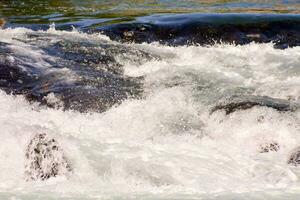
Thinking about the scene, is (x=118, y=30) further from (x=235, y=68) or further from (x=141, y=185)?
(x=141, y=185)

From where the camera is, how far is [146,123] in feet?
24.1

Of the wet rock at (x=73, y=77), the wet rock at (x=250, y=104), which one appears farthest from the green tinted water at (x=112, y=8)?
the wet rock at (x=250, y=104)

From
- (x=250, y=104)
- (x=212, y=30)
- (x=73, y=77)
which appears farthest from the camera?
(x=212, y=30)

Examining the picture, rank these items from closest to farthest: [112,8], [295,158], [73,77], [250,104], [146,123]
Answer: [295,158]
[146,123]
[250,104]
[73,77]
[112,8]

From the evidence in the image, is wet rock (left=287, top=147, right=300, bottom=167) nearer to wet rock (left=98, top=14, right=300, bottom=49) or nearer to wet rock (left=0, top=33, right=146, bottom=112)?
A: wet rock (left=0, top=33, right=146, bottom=112)

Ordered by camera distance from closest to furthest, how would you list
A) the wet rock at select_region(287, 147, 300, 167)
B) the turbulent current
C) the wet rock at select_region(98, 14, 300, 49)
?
the turbulent current
the wet rock at select_region(287, 147, 300, 167)
the wet rock at select_region(98, 14, 300, 49)

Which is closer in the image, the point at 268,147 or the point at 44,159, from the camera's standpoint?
the point at 44,159

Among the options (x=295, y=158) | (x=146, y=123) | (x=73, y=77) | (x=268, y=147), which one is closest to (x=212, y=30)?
(x=73, y=77)

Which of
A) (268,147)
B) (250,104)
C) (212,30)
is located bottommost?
(268,147)

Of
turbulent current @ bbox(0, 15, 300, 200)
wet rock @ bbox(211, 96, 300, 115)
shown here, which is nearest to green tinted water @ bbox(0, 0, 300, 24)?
turbulent current @ bbox(0, 15, 300, 200)

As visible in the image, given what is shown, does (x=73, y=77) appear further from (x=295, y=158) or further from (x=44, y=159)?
(x=295, y=158)

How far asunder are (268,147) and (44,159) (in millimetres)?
2593

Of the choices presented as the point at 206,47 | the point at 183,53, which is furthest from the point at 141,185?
the point at 206,47

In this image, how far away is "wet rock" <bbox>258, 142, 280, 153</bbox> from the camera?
6.66 metres
